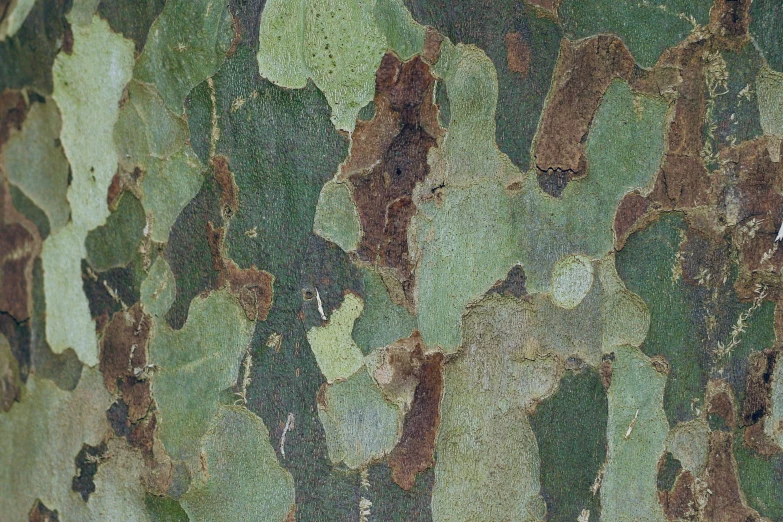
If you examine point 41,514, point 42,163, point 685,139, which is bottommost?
point 41,514

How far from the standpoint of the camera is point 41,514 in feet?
3.58

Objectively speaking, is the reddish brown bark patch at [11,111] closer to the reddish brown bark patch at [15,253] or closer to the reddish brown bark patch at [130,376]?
the reddish brown bark patch at [15,253]

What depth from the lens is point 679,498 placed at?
3.88 ft

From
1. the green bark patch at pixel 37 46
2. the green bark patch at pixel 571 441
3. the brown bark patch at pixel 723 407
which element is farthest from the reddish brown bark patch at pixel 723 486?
the green bark patch at pixel 37 46

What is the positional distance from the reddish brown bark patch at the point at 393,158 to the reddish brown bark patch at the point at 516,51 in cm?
11

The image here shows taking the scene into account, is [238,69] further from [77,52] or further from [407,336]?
[407,336]

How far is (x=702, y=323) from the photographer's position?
1159 mm

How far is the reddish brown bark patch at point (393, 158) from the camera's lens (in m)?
1.05

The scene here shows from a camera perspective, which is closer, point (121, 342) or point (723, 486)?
point (121, 342)

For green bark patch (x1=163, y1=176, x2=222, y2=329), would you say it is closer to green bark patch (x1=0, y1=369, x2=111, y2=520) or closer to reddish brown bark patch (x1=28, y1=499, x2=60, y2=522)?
green bark patch (x1=0, y1=369, x2=111, y2=520)

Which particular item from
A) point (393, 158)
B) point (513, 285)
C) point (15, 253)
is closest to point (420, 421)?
point (513, 285)

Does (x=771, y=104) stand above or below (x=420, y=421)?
above

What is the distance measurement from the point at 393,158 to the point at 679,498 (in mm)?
630

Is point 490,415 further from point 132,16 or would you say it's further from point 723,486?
point 132,16
